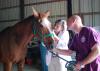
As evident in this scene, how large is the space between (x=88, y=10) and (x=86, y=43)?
626 cm

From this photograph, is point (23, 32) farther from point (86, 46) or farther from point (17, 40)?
point (86, 46)

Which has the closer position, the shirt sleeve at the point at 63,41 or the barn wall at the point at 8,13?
the shirt sleeve at the point at 63,41

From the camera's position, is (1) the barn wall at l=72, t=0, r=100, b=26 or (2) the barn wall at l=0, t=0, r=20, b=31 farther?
(2) the barn wall at l=0, t=0, r=20, b=31

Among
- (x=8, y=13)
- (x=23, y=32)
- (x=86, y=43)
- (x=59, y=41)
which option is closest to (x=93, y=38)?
(x=86, y=43)

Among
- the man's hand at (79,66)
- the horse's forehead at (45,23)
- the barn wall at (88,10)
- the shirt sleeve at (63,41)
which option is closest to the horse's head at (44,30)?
the horse's forehead at (45,23)

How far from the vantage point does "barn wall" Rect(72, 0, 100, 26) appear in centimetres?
821

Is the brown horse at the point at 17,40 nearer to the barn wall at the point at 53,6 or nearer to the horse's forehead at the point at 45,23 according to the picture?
the horse's forehead at the point at 45,23

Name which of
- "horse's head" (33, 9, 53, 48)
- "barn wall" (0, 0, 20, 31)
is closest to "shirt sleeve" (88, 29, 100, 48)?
"horse's head" (33, 9, 53, 48)

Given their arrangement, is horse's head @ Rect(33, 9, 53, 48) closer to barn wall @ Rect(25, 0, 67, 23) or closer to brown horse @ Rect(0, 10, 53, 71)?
brown horse @ Rect(0, 10, 53, 71)

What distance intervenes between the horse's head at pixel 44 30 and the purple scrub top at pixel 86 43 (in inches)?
44.6

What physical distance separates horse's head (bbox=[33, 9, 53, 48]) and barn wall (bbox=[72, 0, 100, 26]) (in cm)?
455

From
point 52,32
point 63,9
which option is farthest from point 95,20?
point 52,32

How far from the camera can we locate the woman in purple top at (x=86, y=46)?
2308mm

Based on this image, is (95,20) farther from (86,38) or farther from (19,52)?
(86,38)
